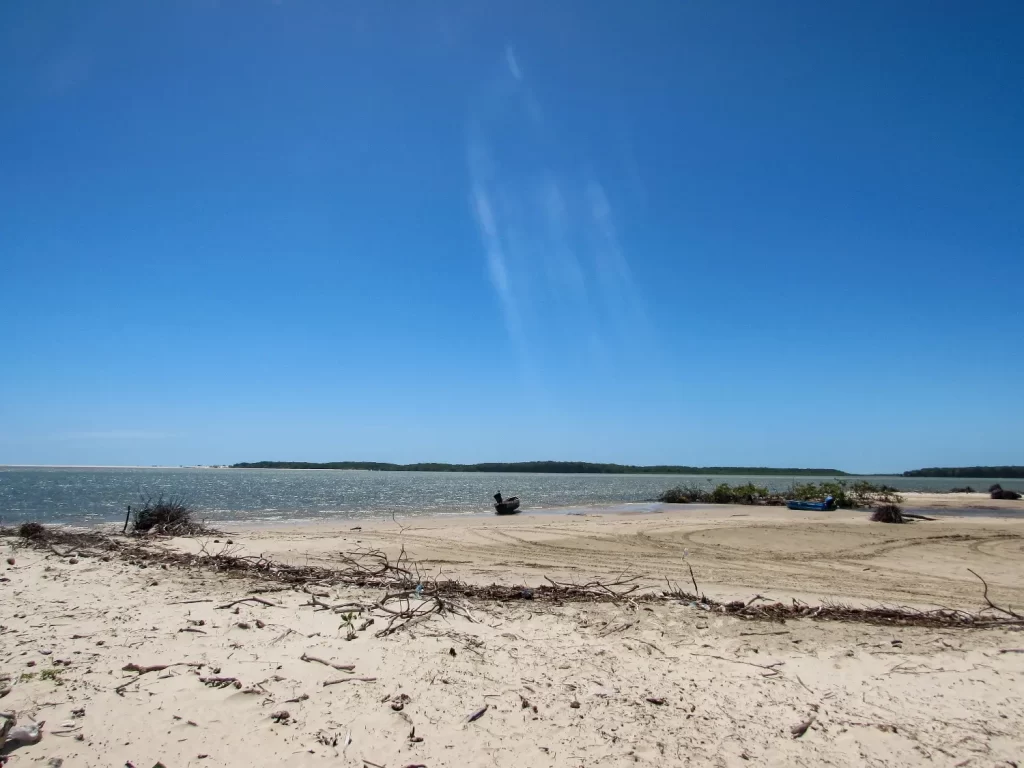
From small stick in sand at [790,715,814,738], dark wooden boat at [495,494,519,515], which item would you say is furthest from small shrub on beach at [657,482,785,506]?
small stick in sand at [790,715,814,738]

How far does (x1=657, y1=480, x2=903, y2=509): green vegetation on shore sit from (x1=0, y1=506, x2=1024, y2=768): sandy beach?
3108 centimetres

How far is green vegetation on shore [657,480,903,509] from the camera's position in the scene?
36562mm

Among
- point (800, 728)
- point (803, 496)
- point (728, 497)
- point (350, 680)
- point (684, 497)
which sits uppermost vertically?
point (350, 680)

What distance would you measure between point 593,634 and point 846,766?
2926 millimetres

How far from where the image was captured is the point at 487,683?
17.4 feet

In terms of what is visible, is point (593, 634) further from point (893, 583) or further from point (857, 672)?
point (893, 583)

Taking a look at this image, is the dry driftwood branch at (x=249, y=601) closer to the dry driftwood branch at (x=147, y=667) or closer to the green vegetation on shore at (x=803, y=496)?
the dry driftwood branch at (x=147, y=667)

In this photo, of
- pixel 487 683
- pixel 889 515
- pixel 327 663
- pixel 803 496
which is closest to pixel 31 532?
pixel 327 663

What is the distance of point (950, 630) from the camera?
273 inches

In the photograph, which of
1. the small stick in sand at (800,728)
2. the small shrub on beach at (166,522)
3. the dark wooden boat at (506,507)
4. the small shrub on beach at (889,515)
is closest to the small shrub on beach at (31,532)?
the small shrub on beach at (166,522)

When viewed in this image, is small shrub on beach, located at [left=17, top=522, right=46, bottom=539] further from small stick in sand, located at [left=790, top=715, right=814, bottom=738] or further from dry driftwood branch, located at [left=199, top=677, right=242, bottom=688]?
small stick in sand, located at [left=790, top=715, right=814, bottom=738]

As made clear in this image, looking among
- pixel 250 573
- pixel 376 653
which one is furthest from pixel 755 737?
pixel 250 573

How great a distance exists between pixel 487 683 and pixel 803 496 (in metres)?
39.6

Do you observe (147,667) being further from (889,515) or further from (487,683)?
(889,515)
